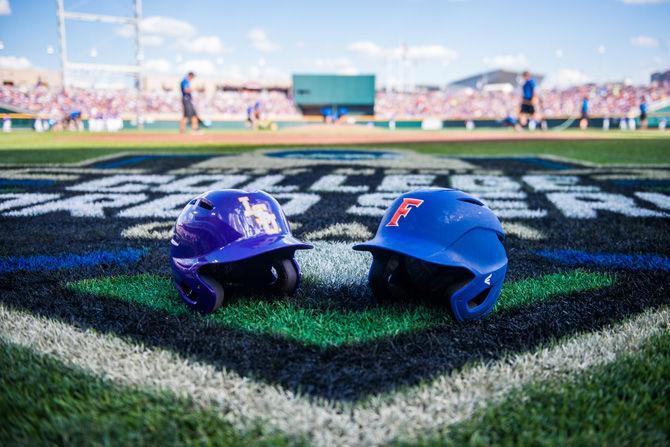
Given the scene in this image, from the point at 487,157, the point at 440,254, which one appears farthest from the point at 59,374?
the point at 487,157

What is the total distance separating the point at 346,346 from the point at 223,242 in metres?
0.66

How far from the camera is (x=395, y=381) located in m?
1.59

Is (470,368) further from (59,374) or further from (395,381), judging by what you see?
(59,374)

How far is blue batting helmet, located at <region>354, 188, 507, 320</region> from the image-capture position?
1.97 meters

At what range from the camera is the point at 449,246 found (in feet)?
6.51

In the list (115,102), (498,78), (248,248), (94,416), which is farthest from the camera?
(498,78)

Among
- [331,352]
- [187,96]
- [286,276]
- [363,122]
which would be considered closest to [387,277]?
[286,276]

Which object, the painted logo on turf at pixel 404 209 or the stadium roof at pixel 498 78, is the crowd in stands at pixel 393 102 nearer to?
the stadium roof at pixel 498 78

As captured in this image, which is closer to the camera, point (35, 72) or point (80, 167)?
point (80, 167)

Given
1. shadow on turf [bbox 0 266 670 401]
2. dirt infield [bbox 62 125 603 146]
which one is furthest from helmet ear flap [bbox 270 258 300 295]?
dirt infield [bbox 62 125 603 146]

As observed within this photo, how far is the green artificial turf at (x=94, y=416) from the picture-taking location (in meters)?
1.27

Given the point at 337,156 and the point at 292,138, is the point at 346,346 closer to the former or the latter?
the point at 337,156

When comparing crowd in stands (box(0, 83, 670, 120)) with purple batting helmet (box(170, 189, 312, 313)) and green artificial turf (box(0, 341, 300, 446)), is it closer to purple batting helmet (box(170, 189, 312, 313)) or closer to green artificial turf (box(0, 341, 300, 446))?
purple batting helmet (box(170, 189, 312, 313))

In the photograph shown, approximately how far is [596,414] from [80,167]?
834 centimetres
